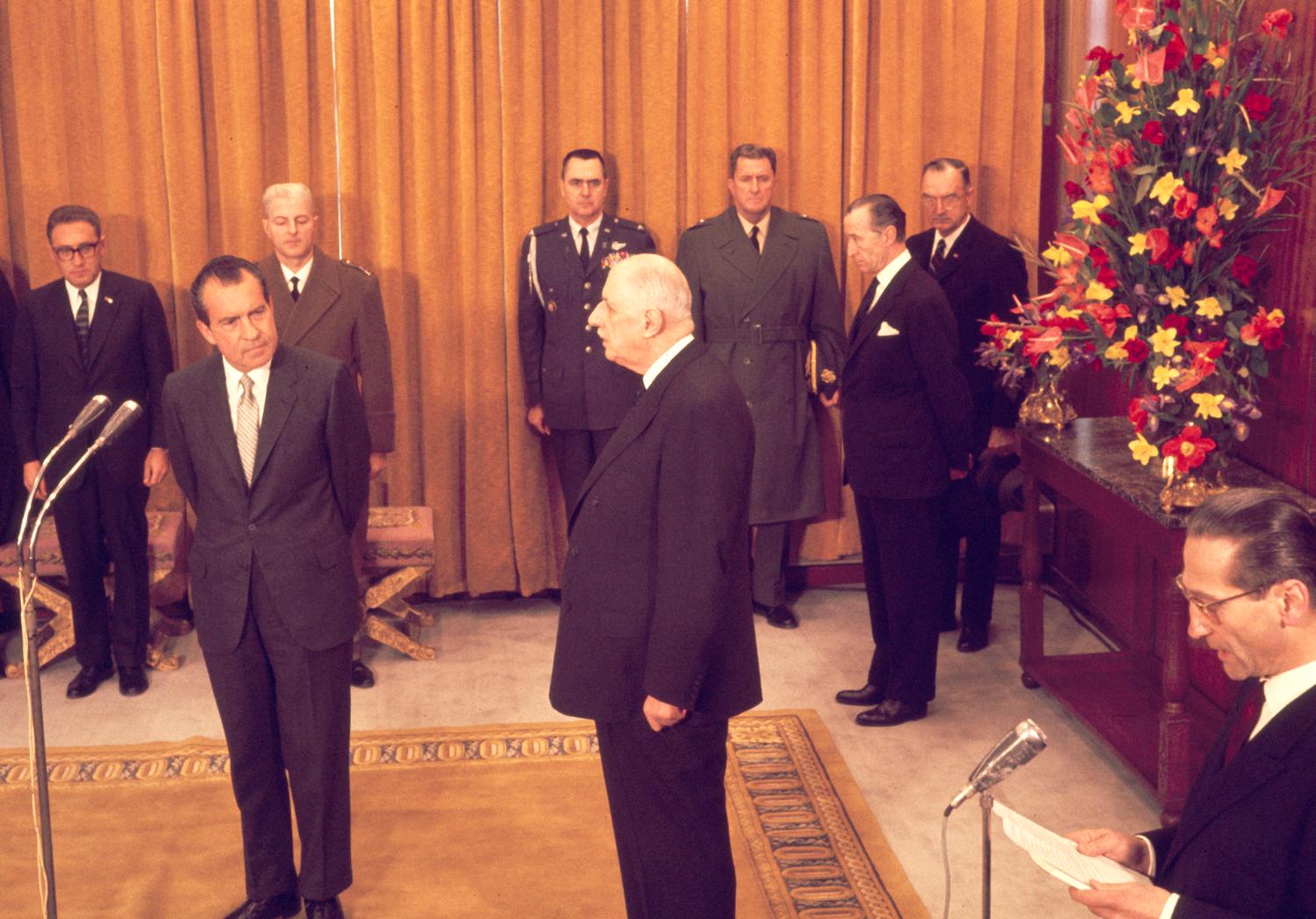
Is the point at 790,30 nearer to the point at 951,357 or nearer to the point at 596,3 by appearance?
the point at 596,3

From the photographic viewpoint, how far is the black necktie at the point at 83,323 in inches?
184

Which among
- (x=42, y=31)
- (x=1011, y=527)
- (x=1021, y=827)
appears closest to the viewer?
(x=1021, y=827)

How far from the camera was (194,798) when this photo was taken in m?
4.00

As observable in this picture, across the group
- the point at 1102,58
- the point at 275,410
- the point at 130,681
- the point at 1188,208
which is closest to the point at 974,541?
the point at 1188,208

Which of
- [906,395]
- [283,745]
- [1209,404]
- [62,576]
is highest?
[1209,404]

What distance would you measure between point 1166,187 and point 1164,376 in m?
0.47

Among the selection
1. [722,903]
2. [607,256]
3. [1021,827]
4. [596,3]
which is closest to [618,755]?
[722,903]

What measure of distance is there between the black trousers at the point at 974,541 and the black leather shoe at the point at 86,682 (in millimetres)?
2864

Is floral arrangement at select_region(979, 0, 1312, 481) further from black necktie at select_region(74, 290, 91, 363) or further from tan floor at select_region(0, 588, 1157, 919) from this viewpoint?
black necktie at select_region(74, 290, 91, 363)

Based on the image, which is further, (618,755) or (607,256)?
(607,256)

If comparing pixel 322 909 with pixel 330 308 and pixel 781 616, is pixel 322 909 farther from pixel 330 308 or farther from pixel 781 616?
pixel 781 616

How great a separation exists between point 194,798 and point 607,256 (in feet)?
7.71

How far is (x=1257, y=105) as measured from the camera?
138 inches

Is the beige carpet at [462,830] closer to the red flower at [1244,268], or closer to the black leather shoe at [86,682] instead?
the black leather shoe at [86,682]
